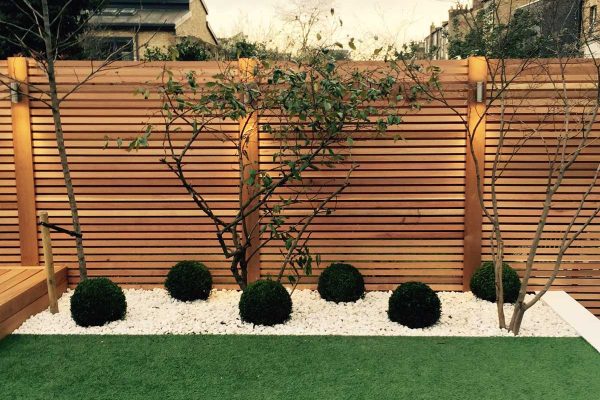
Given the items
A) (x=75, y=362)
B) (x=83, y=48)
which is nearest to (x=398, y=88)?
(x=75, y=362)

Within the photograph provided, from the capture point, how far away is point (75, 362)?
15.6ft

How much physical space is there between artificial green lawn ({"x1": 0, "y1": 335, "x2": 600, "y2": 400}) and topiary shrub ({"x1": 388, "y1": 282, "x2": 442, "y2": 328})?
26 cm

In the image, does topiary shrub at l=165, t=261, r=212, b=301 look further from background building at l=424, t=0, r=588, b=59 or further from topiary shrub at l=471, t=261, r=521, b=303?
background building at l=424, t=0, r=588, b=59

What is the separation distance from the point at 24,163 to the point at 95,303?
217cm

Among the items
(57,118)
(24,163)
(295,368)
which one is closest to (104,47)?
(24,163)

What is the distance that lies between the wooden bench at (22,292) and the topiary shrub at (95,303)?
0.55 meters

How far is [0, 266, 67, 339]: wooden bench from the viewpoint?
17.5 ft

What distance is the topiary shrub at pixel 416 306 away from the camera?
5445mm

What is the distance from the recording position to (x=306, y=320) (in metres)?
5.75

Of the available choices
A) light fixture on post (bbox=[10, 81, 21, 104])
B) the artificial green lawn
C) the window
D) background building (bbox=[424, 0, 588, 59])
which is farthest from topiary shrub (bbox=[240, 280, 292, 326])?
the window

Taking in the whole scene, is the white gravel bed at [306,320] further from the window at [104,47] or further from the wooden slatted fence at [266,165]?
the window at [104,47]

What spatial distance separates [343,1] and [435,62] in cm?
590

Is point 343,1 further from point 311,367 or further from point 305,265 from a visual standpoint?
point 311,367

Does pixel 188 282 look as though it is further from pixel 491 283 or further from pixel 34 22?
pixel 34 22
